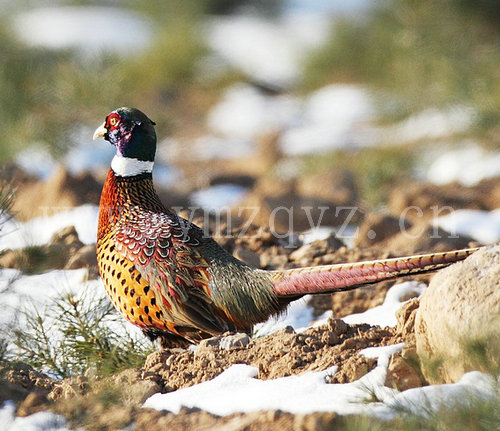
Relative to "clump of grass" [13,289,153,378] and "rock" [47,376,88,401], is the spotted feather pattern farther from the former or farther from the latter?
"rock" [47,376,88,401]

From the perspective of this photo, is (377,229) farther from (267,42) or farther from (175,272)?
(267,42)

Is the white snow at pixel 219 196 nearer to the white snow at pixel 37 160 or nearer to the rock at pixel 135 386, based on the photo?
the white snow at pixel 37 160

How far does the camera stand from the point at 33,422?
3.91 meters

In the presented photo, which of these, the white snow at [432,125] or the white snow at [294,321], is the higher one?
the white snow at [432,125]

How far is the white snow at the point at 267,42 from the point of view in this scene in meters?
18.2

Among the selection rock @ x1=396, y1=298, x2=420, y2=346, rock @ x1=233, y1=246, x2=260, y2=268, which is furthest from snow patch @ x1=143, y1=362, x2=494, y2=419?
rock @ x1=233, y1=246, x2=260, y2=268

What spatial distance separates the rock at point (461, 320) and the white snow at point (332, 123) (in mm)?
9486

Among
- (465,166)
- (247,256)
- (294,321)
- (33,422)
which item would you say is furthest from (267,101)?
(33,422)

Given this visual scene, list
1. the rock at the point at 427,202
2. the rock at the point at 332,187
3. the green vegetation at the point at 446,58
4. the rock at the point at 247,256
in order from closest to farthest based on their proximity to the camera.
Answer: the rock at the point at 247,256 < the rock at the point at 427,202 < the rock at the point at 332,187 < the green vegetation at the point at 446,58

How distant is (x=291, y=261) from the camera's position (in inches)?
232

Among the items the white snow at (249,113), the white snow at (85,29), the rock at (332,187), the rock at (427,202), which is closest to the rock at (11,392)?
the rock at (427,202)

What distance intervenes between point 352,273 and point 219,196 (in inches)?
217

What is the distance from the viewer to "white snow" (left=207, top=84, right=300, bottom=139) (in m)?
15.5

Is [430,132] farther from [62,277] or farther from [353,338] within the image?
[353,338]
